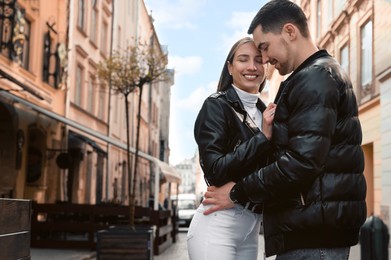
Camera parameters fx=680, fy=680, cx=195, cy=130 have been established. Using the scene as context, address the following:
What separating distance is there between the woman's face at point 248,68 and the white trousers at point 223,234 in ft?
1.79

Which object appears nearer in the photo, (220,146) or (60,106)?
(220,146)

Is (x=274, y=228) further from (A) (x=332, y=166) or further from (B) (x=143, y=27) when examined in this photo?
(B) (x=143, y=27)

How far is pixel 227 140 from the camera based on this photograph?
8.60 ft

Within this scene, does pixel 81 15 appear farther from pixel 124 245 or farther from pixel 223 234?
pixel 223 234

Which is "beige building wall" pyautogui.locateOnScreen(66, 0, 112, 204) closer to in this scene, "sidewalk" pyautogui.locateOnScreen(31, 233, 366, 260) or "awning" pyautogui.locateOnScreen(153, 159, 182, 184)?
"awning" pyautogui.locateOnScreen(153, 159, 182, 184)

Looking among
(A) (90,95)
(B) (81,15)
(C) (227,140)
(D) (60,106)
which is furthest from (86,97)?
(C) (227,140)

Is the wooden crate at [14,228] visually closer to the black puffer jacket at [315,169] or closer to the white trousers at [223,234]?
the white trousers at [223,234]

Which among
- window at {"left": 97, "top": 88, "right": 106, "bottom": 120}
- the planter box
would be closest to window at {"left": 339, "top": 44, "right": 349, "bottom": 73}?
window at {"left": 97, "top": 88, "right": 106, "bottom": 120}

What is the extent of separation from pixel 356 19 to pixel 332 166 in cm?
1919

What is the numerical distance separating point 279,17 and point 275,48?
108 mm

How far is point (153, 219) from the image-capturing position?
14617mm

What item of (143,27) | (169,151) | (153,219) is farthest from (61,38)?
(169,151)

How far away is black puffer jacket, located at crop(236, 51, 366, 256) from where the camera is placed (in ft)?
7.08

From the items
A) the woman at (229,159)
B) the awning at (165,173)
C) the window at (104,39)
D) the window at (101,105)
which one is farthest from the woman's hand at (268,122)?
the window at (104,39)
